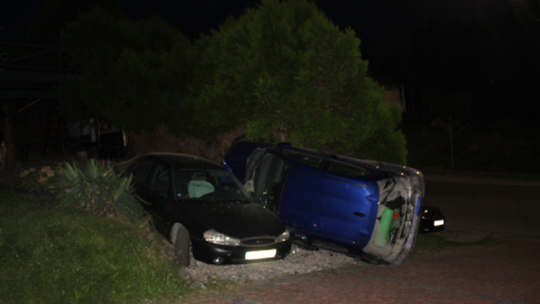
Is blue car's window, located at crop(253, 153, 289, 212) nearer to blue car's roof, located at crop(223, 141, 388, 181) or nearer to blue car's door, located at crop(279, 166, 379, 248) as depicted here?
blue car's roof, located at crop(223, 141, 388, 181)

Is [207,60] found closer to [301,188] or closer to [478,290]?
[301,188]

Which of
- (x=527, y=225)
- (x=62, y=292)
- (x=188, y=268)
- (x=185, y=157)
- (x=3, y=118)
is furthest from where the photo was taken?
(x=3, y=118)

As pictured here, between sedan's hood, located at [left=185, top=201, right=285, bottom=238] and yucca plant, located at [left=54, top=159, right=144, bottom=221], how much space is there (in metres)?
0.91

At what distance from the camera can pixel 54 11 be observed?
102ft

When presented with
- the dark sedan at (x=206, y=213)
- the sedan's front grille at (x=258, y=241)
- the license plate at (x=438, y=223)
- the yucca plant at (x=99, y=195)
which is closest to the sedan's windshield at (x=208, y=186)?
the dark sedan at (x=206, y=213)

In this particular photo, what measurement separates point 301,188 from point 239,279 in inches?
65.3

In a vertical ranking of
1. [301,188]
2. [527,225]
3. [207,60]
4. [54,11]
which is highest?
[54,11]

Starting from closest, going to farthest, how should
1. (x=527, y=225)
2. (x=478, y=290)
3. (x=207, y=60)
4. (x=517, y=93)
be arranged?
(x=478, y=290), (x=527, y=225), (x=207, y=60), (x=517, y=93)

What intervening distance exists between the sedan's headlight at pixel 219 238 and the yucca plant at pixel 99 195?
133 cm

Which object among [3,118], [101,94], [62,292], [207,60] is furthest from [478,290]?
[3,118]

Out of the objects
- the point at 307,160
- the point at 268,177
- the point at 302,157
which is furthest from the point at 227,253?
the point at 307,160

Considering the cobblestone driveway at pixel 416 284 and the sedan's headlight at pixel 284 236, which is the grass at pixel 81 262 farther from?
the sedan's headlight at pixel 284 236

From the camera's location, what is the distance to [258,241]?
6488 millimetres

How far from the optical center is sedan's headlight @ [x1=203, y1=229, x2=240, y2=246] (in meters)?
6.32
